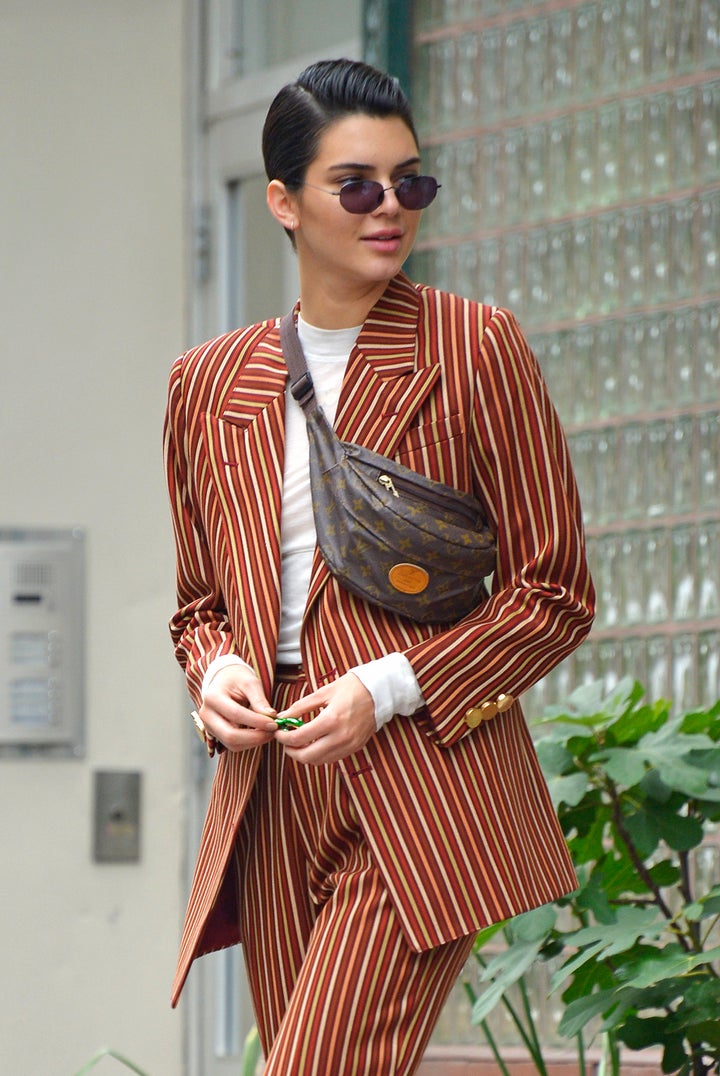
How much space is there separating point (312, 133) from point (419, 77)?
2.43 meters

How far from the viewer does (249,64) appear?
496 centimetres

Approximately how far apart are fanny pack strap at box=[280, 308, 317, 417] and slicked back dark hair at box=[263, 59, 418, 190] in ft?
0.55

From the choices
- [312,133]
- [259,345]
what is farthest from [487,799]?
[312,133]

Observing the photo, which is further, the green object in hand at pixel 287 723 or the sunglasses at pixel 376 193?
the sunglasses at pixel 376 193

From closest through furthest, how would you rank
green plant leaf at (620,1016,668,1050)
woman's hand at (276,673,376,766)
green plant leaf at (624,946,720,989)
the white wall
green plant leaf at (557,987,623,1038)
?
woman's hand at (276,673,376,766) → green plant leaf at (624,946,720,989) → green plant leaf at (557,987,623,1038) → green plant leaf at (620,1016,668,1050) → the white wall

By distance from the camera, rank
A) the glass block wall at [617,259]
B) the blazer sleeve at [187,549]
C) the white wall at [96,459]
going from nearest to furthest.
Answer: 1. the blazer sleeve at [187,549]
2. the glass block wall at [617,259]
3. the white wall at [96,459]

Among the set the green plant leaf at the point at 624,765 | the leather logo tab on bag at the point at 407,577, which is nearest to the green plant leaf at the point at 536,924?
the green plant leaf at the point at 624,765

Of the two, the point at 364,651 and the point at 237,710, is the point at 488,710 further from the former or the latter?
the point at 237,710

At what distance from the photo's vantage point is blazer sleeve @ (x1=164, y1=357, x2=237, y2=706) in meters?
2.22

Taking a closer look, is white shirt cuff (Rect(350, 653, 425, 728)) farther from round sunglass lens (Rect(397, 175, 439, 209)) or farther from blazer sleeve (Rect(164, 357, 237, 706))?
round sunglass lens (Rect(397, 175, 439, 209))

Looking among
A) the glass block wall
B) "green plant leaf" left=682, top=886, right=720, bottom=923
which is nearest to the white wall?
the glass block wall

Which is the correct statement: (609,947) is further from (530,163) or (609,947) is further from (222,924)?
(530,163)

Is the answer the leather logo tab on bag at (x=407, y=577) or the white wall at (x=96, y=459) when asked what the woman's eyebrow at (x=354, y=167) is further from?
the white wall at (x=96, y=459)

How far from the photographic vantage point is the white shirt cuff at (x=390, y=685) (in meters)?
1.95
